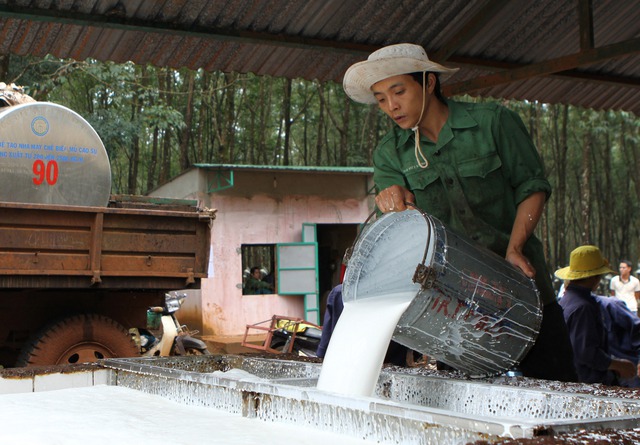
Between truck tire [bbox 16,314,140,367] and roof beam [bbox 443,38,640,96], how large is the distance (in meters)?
3.13

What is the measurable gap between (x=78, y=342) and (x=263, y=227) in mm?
10565

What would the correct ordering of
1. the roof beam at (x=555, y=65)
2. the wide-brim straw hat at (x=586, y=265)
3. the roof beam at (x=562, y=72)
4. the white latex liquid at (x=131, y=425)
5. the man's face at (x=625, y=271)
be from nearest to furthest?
1. the white latex liquid at (x=131, y=425)
2. the roof beam at (x=555, y=65)
3. the wide-brim straw hat at (x=586, y=265)
4. the roof beam at (x=562, y=72)
5. the man's face at (x=625, y=271)

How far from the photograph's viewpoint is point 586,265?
546 centimetres

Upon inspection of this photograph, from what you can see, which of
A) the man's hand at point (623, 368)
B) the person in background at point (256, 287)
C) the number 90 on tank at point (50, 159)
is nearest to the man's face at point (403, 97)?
the man's hand at point (623, 368)

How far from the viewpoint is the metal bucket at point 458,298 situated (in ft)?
7.61

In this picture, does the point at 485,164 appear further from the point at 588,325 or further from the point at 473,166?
the point at 588,325

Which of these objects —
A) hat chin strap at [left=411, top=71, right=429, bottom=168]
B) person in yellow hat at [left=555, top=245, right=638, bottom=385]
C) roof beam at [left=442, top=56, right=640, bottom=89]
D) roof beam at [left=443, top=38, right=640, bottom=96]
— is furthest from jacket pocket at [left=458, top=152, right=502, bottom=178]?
roof beam at [left=442, top=56, right=640, bottom=89]

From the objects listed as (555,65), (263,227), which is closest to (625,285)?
(263,227)

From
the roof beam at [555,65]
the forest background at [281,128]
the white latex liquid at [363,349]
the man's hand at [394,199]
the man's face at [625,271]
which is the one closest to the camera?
the white latex liquid at [363,349]

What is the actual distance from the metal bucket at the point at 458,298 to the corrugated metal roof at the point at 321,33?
2.86 m

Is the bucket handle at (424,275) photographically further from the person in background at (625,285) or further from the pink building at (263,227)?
the pink building at (263,227)

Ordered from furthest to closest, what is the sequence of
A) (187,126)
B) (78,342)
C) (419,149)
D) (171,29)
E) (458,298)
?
(187,126) → (78,342) → (171,29) → (419,149) → (458,298)

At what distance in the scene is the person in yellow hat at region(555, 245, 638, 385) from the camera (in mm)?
5191

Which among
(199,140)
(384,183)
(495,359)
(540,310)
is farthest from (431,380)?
(199,140)
